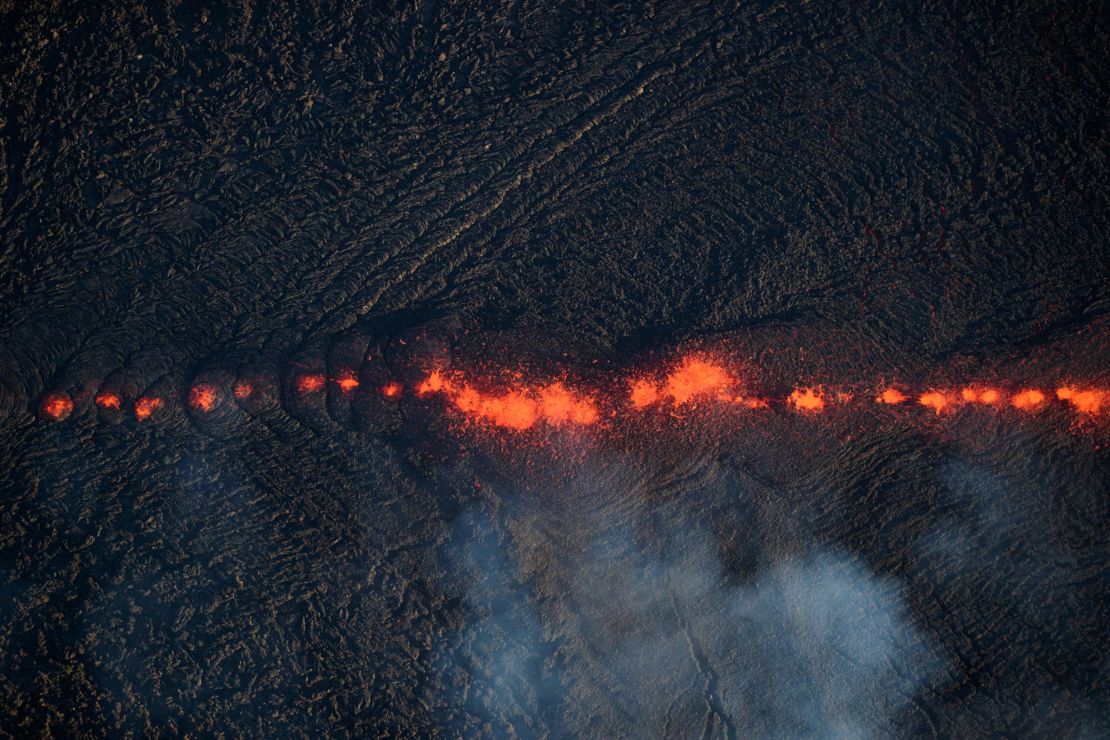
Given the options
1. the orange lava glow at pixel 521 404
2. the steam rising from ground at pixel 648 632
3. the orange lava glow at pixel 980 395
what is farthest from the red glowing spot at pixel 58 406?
the orange lava glow at pixel 980 395

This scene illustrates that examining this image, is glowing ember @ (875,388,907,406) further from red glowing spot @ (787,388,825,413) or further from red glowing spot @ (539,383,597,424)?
red glowing spot @ (539,383,597,424)

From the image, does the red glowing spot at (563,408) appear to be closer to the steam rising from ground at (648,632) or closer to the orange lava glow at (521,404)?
the orange lava glow at (521,404)

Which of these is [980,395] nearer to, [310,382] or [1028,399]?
[1028,399]

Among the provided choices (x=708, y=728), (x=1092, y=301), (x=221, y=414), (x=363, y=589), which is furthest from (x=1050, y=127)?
(x=221, y=414)

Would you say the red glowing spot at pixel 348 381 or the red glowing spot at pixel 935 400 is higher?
the red glowing spot at pixel 348 381

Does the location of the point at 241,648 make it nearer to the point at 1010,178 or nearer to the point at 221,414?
the point at 221,414

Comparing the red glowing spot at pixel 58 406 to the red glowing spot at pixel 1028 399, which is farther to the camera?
the red glowing spot at pixel 58 406

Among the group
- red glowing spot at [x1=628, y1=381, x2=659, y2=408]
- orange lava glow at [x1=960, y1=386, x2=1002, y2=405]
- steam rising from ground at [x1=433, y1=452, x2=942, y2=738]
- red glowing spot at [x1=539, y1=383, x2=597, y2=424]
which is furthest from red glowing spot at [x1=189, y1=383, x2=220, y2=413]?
orange lava glow at [x1=960, y1=386, x2=1002, y2=405]
